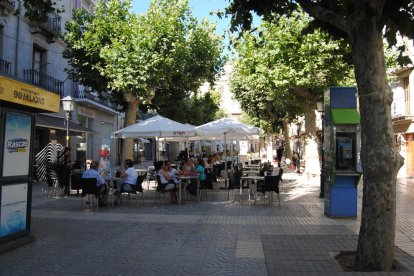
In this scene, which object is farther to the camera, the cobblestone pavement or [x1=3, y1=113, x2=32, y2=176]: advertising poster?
[x1=3, y1=113, x2=32, y2=176]: advertising poster

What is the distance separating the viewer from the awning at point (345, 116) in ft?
28.8

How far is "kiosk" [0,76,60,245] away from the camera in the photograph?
6.27m

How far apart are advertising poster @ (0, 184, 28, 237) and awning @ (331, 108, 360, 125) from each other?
6348 mm

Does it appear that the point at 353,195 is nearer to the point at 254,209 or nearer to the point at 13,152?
the point at 254,209

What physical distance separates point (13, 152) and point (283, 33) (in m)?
11.8

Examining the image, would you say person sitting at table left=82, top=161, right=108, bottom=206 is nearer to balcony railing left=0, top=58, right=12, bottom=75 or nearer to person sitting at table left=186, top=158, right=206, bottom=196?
person sitting at table left=186, top=158, right=206, bottom=196

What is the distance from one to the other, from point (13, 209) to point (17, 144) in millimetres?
1060

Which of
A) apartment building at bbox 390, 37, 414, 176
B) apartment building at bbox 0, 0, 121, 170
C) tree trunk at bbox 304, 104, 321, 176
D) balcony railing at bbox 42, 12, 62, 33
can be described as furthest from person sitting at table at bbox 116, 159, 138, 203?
apartment building at bbox 390, 37, 414, 176

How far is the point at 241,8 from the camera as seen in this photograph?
→ 6746 millimetres

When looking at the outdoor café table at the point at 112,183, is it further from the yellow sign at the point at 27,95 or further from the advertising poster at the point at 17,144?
the advertising poster at the point at 17,144

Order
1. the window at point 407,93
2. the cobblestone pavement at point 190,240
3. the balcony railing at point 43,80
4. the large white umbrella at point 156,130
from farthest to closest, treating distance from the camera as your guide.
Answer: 1. the window at point 407,93
2. the balcony railing at point 43,80
3. the large white umbrella at point 156,130
4. the cobblestone pavement at point 190,240

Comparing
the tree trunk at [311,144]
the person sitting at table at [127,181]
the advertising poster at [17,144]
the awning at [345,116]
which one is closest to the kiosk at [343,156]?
the awning at [345,116]

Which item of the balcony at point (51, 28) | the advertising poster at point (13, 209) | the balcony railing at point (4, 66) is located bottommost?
the advertising poster at point (13, 209)

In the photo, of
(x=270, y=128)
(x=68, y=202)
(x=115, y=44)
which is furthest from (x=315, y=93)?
(x=270, y=128)
